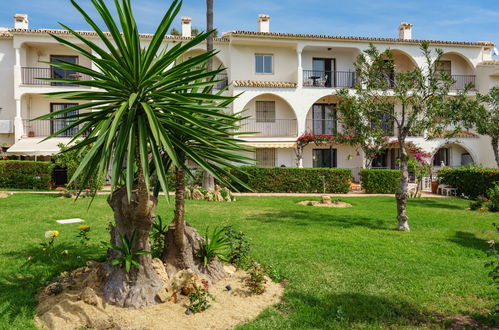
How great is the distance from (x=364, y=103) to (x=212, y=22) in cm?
1088

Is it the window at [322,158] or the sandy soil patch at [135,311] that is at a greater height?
the window at [322,158]

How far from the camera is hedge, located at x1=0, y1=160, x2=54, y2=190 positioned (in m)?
20.8

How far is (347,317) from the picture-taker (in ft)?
16.1

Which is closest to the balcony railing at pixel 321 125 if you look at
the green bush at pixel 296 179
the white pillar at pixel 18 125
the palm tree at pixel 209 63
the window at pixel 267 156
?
the window at pixel 267 156

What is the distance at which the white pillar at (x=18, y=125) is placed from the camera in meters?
25.5

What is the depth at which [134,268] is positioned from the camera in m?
5.33

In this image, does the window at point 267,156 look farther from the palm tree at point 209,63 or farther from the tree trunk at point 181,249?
the tree trunk at point 181,249

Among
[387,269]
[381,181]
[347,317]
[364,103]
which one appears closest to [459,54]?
[381,181]

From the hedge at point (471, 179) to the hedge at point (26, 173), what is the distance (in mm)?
21395

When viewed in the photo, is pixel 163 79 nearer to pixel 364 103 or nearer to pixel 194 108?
pixel 194 108

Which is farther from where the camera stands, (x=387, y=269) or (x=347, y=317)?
(x=387, y=269)

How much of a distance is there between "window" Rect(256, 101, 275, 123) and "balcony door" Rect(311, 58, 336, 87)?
4.17m

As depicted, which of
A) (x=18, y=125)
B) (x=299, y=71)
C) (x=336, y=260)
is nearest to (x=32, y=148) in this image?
(x=18, y=125)

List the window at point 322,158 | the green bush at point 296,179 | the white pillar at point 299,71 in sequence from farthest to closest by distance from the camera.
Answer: the window at point 322,158 < the white pillar at point 299,71 < the green bush at point 296,179
